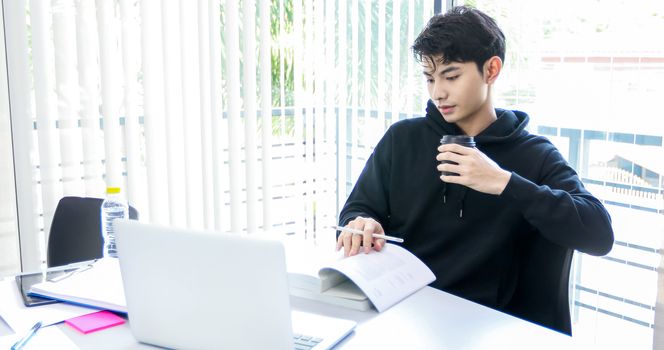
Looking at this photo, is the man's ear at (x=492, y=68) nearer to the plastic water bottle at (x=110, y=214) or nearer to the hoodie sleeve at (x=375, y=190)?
the hoodie sleeve at (x=375, y=190)

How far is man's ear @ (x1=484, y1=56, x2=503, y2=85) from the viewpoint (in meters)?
1.86

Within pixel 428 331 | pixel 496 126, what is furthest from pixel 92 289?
pixel 496 126

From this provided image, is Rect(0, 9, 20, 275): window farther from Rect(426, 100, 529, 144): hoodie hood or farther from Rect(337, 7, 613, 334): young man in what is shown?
Rect(426, 100, 529, 144): hoodie hood

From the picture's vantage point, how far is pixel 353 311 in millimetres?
1316

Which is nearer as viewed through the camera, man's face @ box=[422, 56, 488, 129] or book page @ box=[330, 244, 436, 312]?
book page @ box=[330, 244, 436, 312]

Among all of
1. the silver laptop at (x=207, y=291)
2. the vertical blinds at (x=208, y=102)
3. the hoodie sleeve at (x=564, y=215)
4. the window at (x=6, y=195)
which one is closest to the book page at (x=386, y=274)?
the silver laptop at (x=207, y=291)

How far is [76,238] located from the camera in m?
2.07

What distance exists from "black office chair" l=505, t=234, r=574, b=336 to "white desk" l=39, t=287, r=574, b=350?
33 centimetres

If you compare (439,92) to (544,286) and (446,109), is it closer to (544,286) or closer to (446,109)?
(446,109)

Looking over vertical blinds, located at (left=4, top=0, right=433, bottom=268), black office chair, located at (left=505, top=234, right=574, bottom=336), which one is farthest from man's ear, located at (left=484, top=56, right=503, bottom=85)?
vertical blinds, located at (left=4, top=0, right=433, bottom=268)

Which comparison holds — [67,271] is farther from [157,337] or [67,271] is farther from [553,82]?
[553,82]

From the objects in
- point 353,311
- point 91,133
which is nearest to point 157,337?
point 353,311

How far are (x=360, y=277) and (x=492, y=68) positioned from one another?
0.85 m

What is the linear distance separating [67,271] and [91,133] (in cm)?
117
